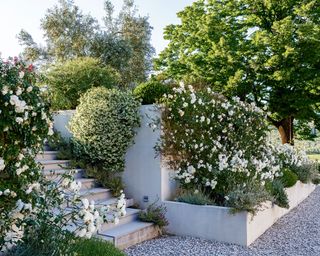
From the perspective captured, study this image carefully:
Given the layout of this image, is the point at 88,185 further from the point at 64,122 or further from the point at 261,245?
the point at 261,245

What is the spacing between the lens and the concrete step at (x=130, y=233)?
432cm

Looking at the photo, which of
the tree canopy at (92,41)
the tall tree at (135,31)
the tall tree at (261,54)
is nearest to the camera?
the tall tree at (261,54)

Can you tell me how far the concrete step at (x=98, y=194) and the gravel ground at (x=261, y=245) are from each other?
111cm

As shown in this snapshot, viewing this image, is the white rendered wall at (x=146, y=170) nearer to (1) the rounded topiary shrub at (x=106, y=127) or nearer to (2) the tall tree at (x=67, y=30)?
(1) the rounded topiary shrub at (x=106, y=127)

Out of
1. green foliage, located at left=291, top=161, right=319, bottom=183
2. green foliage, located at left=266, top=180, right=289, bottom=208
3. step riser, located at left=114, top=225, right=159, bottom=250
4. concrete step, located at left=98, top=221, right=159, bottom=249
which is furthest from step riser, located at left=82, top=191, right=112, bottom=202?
green foliage, located at left=291, top=161, right=319, bottom=183

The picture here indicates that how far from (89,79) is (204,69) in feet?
23.7

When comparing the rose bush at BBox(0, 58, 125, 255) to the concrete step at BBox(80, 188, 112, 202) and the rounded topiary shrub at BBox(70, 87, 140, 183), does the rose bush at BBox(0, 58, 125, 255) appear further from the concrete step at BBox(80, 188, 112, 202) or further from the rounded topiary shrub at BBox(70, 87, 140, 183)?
the rounded topiary shrub at BBox(70, 87, 140, 183)

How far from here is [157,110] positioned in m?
5.52

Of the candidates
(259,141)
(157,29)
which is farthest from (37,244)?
(157,29)

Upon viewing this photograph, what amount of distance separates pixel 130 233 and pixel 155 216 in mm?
644

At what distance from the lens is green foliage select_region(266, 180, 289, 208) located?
19.5 feet

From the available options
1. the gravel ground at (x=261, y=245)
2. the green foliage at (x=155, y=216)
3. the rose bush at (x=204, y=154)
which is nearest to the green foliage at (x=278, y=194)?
the rose bush at (x=204, y=154)

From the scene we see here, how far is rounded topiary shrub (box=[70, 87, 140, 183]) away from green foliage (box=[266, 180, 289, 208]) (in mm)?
2659

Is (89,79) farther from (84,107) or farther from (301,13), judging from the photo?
(301,13)
